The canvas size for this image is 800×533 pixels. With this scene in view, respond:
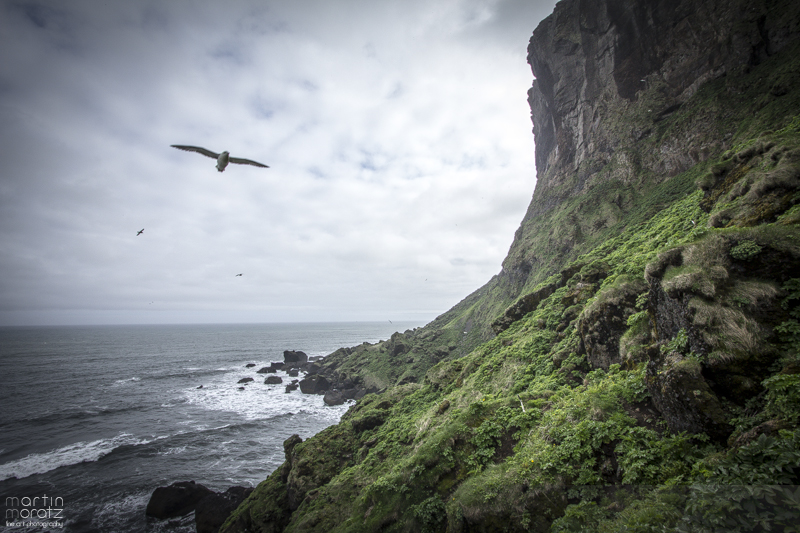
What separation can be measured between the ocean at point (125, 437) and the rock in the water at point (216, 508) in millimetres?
1404

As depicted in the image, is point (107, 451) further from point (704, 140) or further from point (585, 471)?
point (704, 140)

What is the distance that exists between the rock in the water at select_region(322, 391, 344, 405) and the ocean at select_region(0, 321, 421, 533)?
1777 mm

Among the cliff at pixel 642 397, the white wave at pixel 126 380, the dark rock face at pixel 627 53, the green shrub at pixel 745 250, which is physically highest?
the dark rock face at pixel 627 53

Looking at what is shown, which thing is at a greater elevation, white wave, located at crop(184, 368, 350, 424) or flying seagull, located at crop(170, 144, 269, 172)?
flying seagull, located at crop(170, 144, 269, 172)

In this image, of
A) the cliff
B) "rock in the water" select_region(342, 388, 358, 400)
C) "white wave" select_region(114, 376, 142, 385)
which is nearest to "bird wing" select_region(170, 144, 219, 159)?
the cliff

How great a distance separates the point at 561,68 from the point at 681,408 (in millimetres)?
71168

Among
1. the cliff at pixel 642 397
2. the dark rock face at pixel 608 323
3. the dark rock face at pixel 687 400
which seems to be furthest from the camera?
the dark rock face at pixel 608 323

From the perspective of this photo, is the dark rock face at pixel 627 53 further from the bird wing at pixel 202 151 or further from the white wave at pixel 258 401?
the white wave at pixel 258 401

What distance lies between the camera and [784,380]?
18.6ft

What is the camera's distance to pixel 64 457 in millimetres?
29734

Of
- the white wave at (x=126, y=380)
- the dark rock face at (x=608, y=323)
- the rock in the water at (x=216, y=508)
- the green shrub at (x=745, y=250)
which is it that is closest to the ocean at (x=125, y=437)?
the white wave at (x=126, y=380)

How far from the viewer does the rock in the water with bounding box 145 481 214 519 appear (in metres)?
22.3

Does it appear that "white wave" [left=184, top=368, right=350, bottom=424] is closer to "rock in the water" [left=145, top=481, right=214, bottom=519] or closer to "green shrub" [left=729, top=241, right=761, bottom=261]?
"rock in the water" [left=145, top=481, right=214, bottom=519]

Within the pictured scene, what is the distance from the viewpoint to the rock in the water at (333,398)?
48.8m
